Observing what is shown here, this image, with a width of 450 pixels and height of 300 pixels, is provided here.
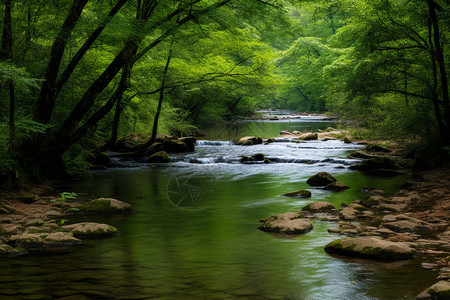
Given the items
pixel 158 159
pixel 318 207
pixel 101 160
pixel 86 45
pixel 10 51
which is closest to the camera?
pixel 318 207

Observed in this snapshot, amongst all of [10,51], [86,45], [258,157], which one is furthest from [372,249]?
[258,157]

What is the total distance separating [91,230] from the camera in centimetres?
699

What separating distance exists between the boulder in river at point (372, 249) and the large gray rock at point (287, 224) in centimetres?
120

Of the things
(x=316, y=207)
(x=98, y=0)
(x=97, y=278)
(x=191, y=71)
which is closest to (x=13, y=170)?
(x=98, y=0)

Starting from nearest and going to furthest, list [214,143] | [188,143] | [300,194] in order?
[300,194]
[188,143]
[214,143]

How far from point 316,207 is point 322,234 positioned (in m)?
1.92

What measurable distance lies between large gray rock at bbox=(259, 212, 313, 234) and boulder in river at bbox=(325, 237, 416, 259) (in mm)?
1197

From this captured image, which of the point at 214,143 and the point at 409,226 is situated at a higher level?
the point at 214,143

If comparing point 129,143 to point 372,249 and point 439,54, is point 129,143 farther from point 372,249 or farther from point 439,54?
point 372,249

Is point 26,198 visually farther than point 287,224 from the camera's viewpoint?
Yes

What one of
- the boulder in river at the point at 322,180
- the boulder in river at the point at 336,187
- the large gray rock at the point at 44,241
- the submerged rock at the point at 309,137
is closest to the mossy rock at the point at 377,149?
the submerged rock at the point at 309,137

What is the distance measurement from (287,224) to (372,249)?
1.88 metres

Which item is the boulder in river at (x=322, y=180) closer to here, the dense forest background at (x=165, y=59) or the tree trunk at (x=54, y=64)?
the dense forest background at (x=165, y=59)

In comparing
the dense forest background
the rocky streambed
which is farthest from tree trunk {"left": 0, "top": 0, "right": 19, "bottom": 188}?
the rocky streambed
